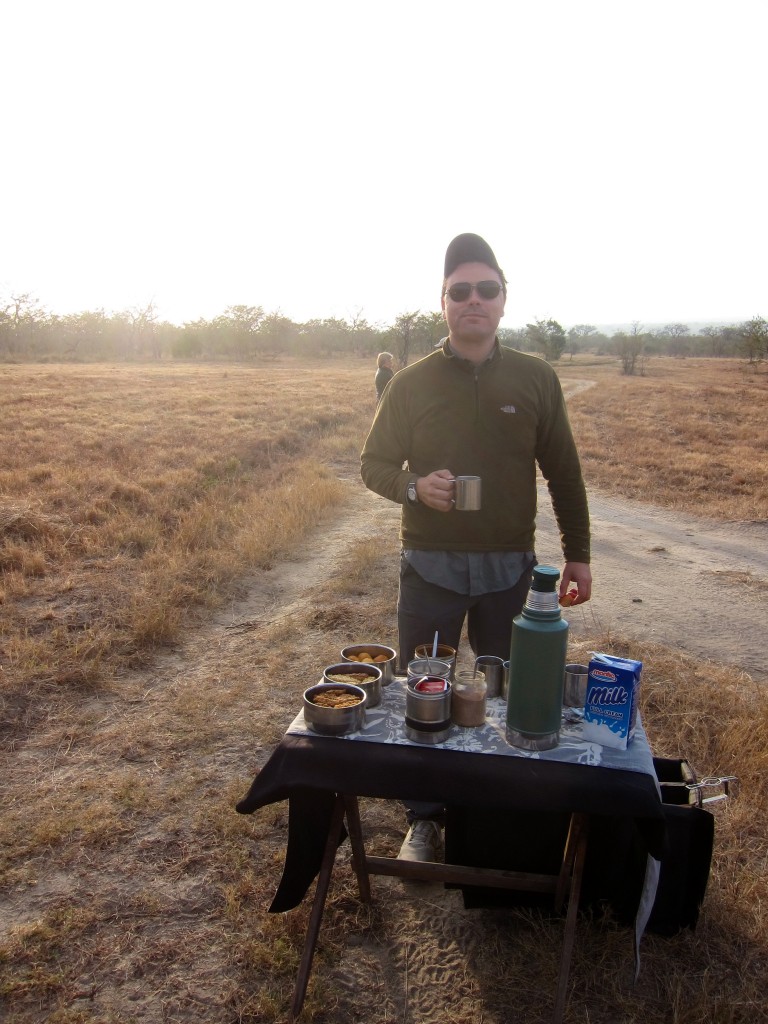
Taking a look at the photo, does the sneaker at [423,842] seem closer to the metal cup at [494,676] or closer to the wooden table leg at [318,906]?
the wooden table leg at [318,906]

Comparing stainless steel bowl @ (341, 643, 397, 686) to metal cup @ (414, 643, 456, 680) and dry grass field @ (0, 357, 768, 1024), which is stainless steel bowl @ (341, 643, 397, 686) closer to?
metal cup @ (414, 643, 456, 680)

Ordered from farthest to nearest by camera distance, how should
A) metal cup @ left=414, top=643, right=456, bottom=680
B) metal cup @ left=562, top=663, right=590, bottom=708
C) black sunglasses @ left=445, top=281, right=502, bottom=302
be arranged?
black sunglasses @ left=445, top=281, right=502, bottom=302 < metal cup @ left=414, top=643, right=456, bottom=680 < metal cup @ left=562, top=663, right=590, bottom=708

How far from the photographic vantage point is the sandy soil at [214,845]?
2.17 metres

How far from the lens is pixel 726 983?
2166mm

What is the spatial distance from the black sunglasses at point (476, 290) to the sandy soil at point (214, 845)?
2049mm

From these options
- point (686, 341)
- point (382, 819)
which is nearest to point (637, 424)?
point (382, 819)

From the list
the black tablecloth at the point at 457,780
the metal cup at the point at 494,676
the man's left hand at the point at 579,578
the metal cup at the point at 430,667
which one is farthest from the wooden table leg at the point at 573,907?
the man's left hand at the point at 579,578

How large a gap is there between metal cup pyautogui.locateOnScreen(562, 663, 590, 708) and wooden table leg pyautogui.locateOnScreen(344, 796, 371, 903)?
74 centimetres

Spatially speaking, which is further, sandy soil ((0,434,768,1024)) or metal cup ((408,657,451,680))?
sandy soil ((0,434,768,1024))

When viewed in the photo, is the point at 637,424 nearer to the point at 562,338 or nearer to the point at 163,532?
the point at 163,532

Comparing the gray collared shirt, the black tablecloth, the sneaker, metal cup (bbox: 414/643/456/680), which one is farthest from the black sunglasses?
the sneaker

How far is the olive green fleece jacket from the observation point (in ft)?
8.32

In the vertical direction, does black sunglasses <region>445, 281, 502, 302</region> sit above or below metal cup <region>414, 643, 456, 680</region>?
above

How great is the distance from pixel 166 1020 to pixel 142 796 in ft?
3.67
